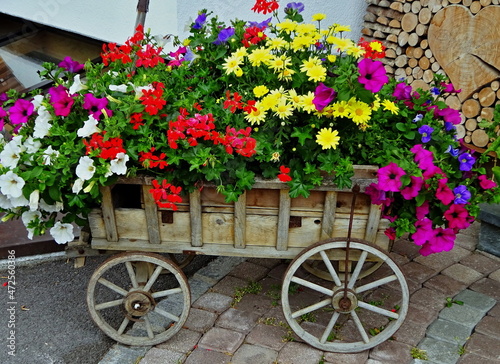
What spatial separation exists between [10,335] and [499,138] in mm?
2620

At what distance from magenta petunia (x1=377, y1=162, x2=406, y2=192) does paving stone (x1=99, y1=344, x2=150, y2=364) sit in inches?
54.6

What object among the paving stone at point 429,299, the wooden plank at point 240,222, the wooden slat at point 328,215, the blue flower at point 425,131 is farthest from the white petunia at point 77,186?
the paving stone at point 429,299

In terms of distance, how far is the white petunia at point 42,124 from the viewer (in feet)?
7.21

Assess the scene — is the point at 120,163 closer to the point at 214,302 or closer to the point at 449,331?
the point at 214,302

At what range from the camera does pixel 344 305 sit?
2402 mm

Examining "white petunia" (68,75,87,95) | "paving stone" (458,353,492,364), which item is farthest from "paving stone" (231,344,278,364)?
"white petunia" (68,75,87,95)

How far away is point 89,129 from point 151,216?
18.2 inches

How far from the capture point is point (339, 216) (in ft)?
7.55

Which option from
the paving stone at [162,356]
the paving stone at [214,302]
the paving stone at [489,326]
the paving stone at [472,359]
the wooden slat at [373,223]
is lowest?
the paving stone at [162,356]

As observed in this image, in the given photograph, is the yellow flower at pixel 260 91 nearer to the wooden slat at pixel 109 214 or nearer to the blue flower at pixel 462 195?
the wooden slat at pixel 109 214

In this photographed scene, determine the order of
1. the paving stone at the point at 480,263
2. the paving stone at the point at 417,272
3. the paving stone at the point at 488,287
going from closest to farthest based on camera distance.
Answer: the paving stone at the point at 488,287, the paving stone at the point at 417,272, the paving stone at the point at 480,263

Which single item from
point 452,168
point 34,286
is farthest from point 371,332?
point 34,286

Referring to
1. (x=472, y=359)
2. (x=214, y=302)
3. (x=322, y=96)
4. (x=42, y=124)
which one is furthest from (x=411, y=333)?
(x=42, y=124)

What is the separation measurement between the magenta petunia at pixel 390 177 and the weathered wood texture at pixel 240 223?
7.3 inches
